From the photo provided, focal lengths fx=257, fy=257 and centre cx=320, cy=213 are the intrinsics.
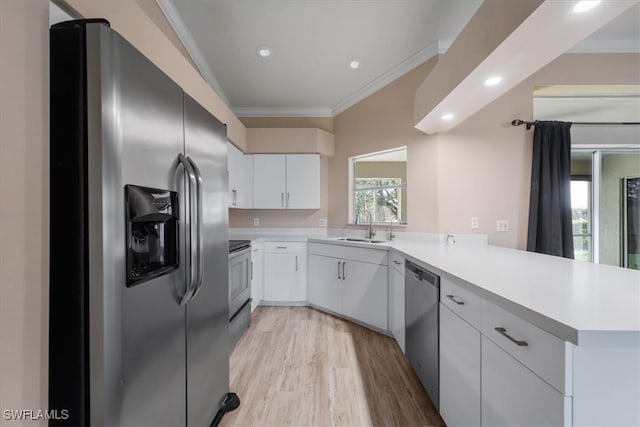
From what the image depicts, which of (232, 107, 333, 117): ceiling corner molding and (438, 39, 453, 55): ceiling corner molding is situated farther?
(232, 107, 333, 117): ceiling corner molding

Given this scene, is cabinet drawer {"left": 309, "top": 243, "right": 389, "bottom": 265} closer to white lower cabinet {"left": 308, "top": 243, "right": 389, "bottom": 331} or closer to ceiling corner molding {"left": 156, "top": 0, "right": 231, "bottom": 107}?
white lower cabinet {"left": 308, "top": 243, "right": 389, "bottom": 331}

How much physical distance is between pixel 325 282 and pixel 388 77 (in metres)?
2.47

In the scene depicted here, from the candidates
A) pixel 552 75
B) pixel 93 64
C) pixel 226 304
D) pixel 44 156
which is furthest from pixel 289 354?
pixel 552 75

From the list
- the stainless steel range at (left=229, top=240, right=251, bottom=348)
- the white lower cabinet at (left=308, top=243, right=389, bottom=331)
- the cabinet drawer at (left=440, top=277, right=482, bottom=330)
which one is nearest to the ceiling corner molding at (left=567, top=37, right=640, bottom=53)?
the white lower cabinet at (left=308, top=243, right=389, bottom=331)

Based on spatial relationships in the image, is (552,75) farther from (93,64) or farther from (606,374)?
(93,64)

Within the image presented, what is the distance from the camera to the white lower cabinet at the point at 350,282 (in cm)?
250

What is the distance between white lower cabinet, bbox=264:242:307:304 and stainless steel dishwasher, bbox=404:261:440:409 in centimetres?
155

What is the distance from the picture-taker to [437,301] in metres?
1.45

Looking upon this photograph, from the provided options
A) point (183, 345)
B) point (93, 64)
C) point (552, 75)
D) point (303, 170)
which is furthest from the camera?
point (303, 170)

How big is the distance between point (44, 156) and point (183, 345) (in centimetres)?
83

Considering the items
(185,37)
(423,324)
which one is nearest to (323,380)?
(423,324)

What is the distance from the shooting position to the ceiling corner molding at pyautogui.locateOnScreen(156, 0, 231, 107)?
191cm

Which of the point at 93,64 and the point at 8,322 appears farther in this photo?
the point at 93,64

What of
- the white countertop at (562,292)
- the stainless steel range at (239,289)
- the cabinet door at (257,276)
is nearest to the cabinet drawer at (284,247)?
the cabinet door at (257,276)
